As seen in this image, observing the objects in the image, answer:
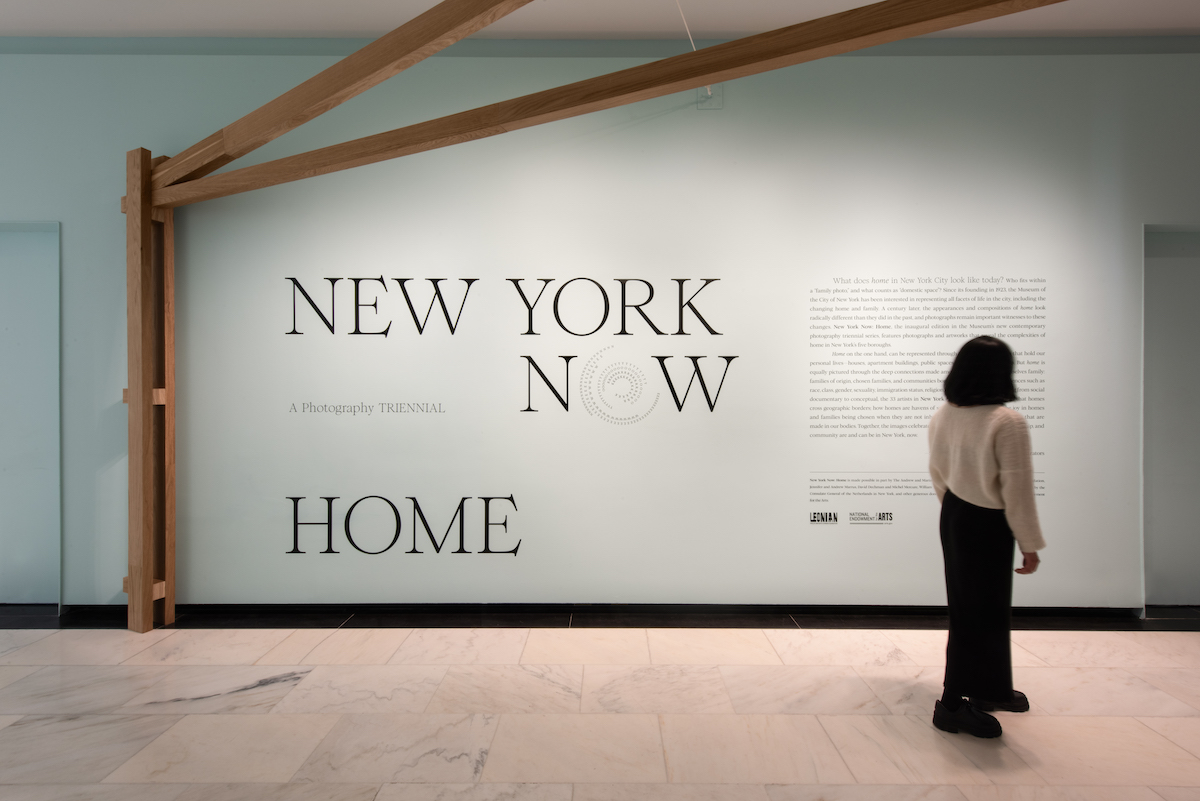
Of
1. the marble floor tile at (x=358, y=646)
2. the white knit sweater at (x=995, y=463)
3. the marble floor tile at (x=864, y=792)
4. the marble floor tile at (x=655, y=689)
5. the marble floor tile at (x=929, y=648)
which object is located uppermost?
the white knit sweater at (x=995, y=463)

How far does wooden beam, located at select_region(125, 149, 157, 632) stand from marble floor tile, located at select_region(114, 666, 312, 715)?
746mm

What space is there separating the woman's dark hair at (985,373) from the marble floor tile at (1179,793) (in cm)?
138

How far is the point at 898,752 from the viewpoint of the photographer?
2248 millimetres

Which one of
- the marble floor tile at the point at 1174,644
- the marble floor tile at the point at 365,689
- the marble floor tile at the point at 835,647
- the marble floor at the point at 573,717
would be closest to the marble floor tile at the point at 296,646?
the marble floor at the point at 573,717

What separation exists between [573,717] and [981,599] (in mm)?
1667

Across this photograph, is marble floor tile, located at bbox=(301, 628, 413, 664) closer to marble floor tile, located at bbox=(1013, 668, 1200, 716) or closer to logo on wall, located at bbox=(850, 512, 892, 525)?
logo on wall, located at bbox=(850, 512, 892, 525)

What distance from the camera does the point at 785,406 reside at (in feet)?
12.0

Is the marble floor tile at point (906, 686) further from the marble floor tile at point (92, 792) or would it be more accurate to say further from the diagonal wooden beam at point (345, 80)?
the diagonal wooden beam at point (345, 80)

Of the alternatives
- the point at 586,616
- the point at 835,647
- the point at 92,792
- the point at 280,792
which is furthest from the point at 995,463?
the point at 92,792

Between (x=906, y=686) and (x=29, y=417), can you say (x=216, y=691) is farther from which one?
(x=906, y=686)

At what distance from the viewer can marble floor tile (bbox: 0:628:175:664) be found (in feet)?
10.1

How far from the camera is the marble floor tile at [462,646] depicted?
308 cm

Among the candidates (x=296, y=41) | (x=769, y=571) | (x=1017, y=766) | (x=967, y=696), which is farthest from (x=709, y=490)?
(x=296, y=41)

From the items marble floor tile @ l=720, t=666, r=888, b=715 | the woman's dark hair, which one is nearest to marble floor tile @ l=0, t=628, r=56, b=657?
marble floor tile @ l=720, t=666, r=888, b=715
